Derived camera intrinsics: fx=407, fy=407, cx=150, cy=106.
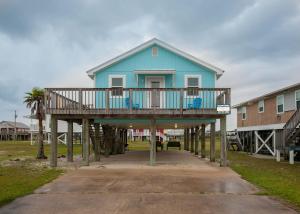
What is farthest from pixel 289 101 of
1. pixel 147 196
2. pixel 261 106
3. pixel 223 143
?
pixel 147 196

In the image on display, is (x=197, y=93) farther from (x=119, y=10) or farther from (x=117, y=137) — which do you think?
(x=117, y=137)

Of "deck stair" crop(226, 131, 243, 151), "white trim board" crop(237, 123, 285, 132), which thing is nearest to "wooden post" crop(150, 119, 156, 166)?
"white trim board" crop(237, 123, 285, 132)

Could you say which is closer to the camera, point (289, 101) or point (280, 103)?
point (289, 101)

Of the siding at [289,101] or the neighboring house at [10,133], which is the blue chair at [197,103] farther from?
the neighboring house at [10,133]

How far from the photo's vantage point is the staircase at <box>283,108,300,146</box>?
21277mm

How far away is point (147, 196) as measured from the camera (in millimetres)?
10422

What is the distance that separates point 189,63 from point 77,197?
1365 cm

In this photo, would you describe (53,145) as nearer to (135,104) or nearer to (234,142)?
(135,104)

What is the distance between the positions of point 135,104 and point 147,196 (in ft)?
32.2

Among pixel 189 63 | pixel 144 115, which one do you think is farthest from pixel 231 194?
pixel 189 63

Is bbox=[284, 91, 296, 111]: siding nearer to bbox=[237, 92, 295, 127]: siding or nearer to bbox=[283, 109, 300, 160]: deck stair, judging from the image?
bbox=[237, 92, 295, 127]: siding

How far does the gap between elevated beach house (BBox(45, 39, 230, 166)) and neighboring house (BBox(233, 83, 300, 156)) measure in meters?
4.32

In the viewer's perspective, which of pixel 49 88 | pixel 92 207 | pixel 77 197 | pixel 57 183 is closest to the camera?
pixel 92 207

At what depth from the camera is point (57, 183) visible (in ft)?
42.4
